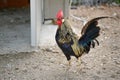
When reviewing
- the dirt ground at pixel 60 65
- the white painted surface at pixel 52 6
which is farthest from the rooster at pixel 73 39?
the white painted surface at pixel 52 6

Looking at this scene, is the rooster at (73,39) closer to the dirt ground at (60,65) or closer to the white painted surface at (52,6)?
the dirt ground at (60,65)

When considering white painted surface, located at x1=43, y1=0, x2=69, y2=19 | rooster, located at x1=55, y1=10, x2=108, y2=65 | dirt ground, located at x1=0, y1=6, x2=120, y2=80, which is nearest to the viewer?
rooster, located at x1=55, y1=10, x2=108, y2=65

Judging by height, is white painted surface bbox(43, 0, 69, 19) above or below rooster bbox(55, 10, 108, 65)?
below

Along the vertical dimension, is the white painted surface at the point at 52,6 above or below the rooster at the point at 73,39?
below

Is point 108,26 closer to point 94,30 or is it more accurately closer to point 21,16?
point 21,16

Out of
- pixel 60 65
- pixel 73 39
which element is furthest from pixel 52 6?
pixel 73 39

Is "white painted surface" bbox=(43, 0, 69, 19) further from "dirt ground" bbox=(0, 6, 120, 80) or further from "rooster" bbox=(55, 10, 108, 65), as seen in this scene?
"rooster" bbox=(55, 10, 108, 65)

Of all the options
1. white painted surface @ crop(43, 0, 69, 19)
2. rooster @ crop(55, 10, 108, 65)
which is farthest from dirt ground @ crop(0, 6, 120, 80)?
white painted surface @ crop(43, 0, 69, 19)

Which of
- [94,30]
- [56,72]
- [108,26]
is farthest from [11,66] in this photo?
[108,26]

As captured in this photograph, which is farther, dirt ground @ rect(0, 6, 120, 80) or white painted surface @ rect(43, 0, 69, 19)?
white painted surface @ rect(43, 0, 69, 19)

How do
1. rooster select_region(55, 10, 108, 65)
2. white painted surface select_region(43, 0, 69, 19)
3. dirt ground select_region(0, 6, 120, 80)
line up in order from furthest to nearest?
white painted surface select_region(43, 0, 69, 19) < dirt ground select_region(0, 6, 120, 80) < rooster select_region(55, 10, 108, 65)

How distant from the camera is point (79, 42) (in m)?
4.11

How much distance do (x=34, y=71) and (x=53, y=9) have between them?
2.77 meters

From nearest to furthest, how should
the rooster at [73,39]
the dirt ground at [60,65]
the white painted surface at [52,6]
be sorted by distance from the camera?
the rooster at [73,39]
the dirt ground at [60,65]
the white painted surface at [52,6]
